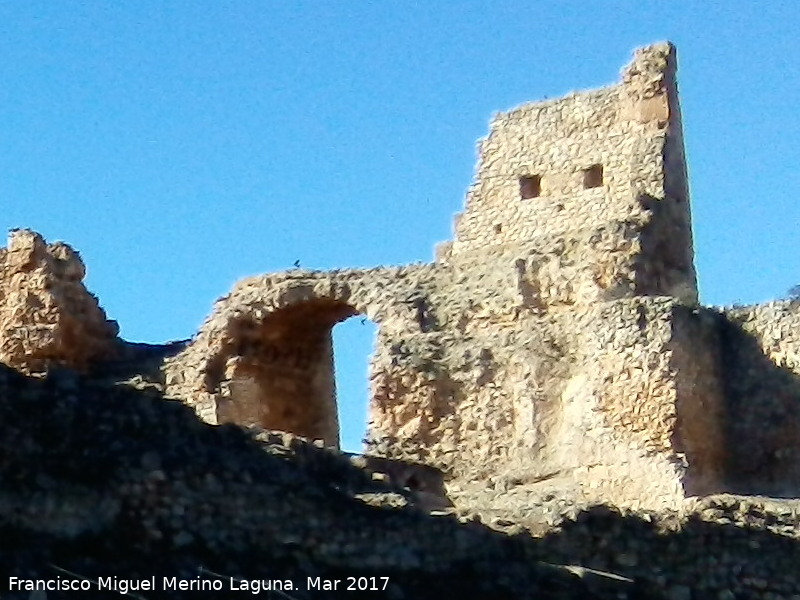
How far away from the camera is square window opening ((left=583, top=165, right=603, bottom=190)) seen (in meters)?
26.5

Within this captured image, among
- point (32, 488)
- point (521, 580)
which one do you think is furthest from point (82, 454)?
point (521, 580)

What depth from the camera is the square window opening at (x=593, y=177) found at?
26500 mm

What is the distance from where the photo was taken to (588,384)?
22.0 metres

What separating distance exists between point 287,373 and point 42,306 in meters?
3.67

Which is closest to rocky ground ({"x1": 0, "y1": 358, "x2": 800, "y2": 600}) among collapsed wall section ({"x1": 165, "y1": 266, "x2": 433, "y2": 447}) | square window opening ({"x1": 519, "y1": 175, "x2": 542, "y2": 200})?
collapsed wall section ({"x1": 165, "y1": 266, "x2": 433, "y2": 447})

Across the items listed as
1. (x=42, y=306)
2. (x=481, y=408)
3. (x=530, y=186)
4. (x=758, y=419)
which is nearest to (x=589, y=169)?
Result: (x=530, y=186)

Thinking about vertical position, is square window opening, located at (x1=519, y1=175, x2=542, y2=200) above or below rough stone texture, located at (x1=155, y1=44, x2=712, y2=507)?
above

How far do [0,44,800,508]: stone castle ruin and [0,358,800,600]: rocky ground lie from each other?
4671 millimetres

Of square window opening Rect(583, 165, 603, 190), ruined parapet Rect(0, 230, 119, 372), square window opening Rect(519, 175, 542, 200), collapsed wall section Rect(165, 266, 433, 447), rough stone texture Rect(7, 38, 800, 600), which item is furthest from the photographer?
square window opening Rect(519, 175, 542, 200)

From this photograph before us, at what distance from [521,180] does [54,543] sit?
16.4 metres

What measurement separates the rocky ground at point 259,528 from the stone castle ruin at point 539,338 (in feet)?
15.3

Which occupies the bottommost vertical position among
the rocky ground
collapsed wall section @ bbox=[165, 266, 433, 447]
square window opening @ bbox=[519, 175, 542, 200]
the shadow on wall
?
the rocky ground

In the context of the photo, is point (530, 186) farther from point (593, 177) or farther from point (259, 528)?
point (259, 528)

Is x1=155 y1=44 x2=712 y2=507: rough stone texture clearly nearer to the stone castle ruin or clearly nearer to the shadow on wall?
the stone castle ruin
